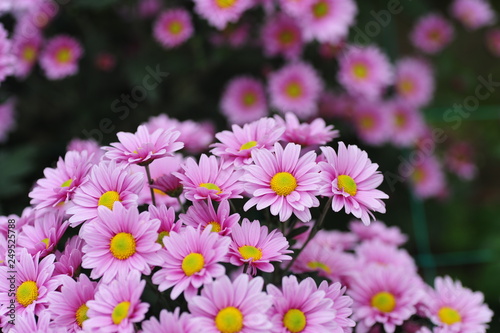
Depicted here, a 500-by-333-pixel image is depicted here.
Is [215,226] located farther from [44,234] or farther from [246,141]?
[44,234]

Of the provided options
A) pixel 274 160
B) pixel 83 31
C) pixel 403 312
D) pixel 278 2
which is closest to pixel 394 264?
pixel 403 312

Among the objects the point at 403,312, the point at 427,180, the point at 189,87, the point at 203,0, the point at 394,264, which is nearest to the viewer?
the point at 403,312

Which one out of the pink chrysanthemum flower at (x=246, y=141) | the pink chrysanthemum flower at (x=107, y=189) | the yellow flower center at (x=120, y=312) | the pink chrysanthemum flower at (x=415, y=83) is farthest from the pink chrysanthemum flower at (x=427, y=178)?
the yellow flower center at (x=120, y=312)

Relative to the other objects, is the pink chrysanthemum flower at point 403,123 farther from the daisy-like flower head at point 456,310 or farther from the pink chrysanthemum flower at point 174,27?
the daisy-like flower head at point 456,310

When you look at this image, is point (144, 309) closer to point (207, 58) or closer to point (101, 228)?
point (101, 228)

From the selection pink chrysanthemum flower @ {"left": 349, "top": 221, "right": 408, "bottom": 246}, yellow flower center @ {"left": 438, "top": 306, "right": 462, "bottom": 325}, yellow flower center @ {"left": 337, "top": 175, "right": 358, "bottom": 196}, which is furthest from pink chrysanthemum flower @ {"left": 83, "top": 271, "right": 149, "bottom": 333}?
pink chrysanthemum flower @ {"left": 349, "top": 221, "right": 408, "bottom": 246}

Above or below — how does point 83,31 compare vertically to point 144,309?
above
